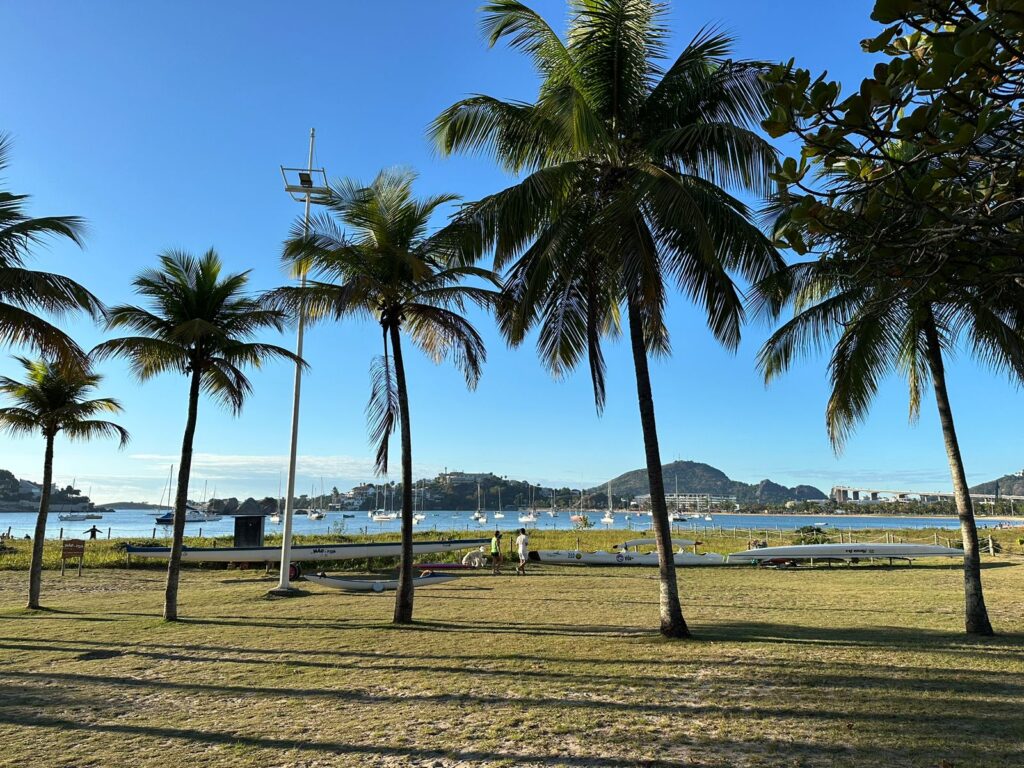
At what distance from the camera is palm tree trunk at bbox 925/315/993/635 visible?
936 cm

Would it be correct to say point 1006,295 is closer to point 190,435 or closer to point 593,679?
point 593,679

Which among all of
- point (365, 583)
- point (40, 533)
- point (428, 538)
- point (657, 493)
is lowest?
point (365, 583)

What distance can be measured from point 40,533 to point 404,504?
8.19 metres

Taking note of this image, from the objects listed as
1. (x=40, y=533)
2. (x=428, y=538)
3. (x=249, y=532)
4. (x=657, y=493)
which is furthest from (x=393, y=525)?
(x=657, y=493)

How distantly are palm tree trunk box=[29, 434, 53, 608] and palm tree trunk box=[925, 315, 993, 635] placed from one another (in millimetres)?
16607

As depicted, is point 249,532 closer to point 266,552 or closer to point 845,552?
point 266,552

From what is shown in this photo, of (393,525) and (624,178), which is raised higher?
(624,178)

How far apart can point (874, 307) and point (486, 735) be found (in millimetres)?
4378

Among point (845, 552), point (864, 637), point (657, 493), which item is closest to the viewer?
point (864, 637)

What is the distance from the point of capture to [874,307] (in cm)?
373

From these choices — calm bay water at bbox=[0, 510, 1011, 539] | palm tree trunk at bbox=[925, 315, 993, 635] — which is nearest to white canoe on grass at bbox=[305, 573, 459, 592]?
palm tree trunk at bbox=[925, 315, 993, 635]

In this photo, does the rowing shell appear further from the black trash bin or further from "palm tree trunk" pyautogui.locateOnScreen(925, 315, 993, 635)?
"palm tree trunk" pyautogui.locateOnScreen(925, 315, 993, 635)

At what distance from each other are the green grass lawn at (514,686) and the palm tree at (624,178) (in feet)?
7.95

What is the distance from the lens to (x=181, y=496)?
12109mm
